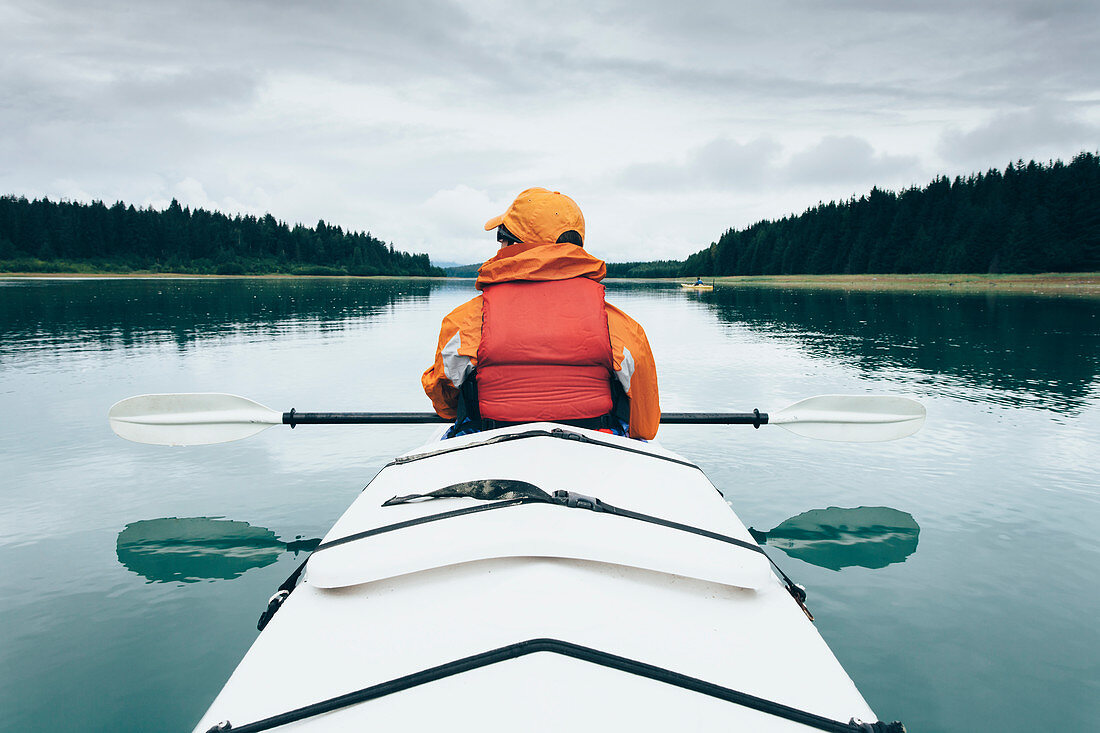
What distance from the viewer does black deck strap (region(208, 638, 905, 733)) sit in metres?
1.51

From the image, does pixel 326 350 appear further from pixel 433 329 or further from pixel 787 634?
pixel 787 634

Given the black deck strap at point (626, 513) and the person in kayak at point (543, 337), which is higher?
the person in kayak at point (543, 337)

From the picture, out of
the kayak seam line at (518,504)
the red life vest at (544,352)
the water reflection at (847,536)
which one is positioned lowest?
the water reflection at (847,536)

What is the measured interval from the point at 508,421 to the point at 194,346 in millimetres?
16692

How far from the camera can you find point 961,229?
6869 cm

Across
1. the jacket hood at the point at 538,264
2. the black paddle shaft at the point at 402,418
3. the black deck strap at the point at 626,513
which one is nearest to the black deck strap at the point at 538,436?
the black deck strap at the point at 626,513

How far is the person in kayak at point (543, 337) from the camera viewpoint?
11.0 feet

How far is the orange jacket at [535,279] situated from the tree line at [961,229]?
77.2m

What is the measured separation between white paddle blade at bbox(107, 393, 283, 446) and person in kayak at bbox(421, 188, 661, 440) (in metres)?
3.12

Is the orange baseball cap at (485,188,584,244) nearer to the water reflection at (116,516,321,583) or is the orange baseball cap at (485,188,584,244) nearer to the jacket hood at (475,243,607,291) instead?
the jacket hood at (475,243,607,291)

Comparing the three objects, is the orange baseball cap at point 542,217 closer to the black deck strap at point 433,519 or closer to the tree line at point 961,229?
the black deck strap at point 433,519

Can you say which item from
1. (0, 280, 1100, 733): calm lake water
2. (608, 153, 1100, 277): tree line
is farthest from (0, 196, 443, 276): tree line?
(0, 280, 1100, 733): calm lake water

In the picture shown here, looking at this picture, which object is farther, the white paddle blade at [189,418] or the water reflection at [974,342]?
the water reflection at [974,342]

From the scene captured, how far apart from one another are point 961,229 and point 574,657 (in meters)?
85.1
